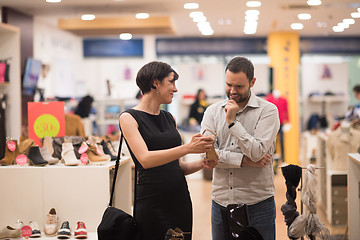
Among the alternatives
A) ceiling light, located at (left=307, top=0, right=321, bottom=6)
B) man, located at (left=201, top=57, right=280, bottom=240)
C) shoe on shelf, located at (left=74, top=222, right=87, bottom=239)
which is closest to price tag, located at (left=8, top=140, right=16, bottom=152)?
shoe on shelf, located at (left=74, top=222, right=87, bottom=239)

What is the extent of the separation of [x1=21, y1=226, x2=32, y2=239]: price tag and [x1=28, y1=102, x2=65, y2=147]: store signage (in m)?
0.87

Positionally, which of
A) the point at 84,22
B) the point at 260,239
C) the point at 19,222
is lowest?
the point at 19,222

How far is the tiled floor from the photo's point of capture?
305 centimetres

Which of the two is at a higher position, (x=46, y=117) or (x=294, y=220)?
(x=46, y=117)

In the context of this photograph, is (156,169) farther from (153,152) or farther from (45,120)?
(45,120)

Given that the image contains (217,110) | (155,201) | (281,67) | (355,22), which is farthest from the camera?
(281,67)

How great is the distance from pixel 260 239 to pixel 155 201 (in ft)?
1.78

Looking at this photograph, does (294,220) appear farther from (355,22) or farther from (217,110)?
(355,22)

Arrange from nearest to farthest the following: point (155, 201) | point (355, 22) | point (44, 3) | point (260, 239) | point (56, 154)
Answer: point (260, 239), point (155, 201), point (56, 154), point (355, 22), point (44, 3)

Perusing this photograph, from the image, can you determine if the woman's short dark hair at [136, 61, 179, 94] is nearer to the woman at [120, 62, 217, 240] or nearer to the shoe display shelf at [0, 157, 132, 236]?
the woman at [120, 62, 217, 240]

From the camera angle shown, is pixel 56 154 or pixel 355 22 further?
pixel 355 22

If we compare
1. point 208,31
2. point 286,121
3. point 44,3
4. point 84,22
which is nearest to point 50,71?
point 84,22

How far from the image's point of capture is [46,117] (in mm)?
4137

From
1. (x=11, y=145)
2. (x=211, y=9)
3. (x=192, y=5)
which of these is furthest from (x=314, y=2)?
(x=11, y=145)
